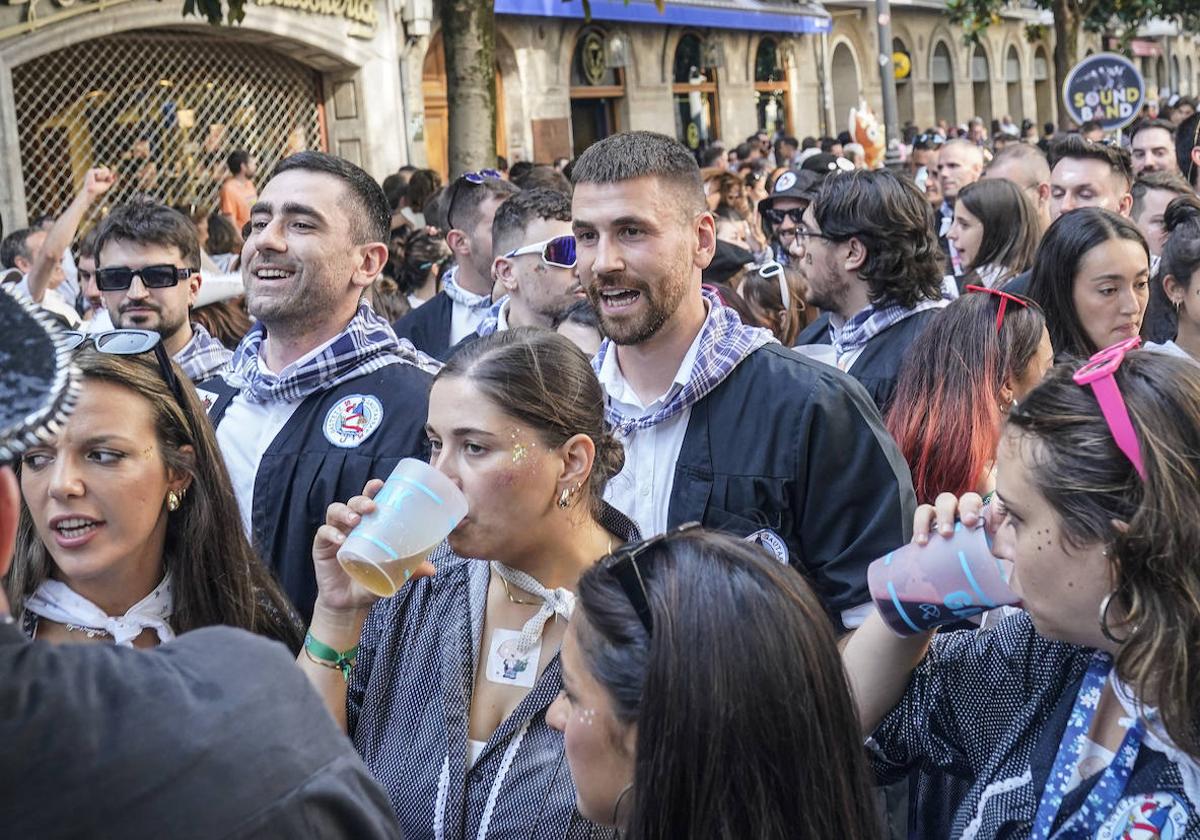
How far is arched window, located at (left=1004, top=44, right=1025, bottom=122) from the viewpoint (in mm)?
39312

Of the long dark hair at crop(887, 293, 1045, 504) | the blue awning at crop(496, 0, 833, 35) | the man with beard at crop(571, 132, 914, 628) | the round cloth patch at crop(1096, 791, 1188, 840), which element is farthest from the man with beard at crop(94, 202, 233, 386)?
the blue awning at crop(496, 0, 833, 35)

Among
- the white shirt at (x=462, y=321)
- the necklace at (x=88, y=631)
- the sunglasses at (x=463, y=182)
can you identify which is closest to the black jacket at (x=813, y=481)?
the necklace at (x=88, y=631)

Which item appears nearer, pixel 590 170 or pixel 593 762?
pixel 593 762

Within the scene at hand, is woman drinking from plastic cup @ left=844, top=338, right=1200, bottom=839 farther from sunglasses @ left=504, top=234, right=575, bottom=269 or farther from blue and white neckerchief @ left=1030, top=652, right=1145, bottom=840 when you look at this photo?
sunglasses @ left=504, top=234, right=575, bottom=269

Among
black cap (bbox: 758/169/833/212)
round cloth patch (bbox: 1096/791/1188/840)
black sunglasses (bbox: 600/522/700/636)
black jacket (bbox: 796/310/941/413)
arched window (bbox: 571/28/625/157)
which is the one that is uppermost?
arched window (bbox: 571/28/625/157)

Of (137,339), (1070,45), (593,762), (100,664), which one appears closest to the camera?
(100,664)

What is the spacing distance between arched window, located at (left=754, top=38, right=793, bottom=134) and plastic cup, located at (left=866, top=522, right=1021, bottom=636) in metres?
25.7

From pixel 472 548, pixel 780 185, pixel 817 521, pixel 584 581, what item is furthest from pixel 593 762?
pixel 780 185

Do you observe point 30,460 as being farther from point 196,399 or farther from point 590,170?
point 590,170

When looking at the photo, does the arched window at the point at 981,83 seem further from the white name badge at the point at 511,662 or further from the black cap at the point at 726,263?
the white name badge at the point at 511,662

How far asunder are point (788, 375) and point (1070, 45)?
21287 millimetres

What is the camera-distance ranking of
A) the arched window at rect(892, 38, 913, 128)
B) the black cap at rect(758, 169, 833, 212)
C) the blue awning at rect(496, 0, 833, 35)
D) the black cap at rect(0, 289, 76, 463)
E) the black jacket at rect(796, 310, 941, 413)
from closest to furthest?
1. the black cap at rect(0, 289, 76, 463)
2. the black jacket at rect(796, 310, 941, 413)
3. the black cap at rect(758, 169, 833, 212)
4. the blue awning at rect(496, 0, 833, 35)
5. the arched window at rect(892, 38, 913, 128)

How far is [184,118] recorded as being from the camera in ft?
47.2

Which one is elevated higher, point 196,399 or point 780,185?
point 780,185
